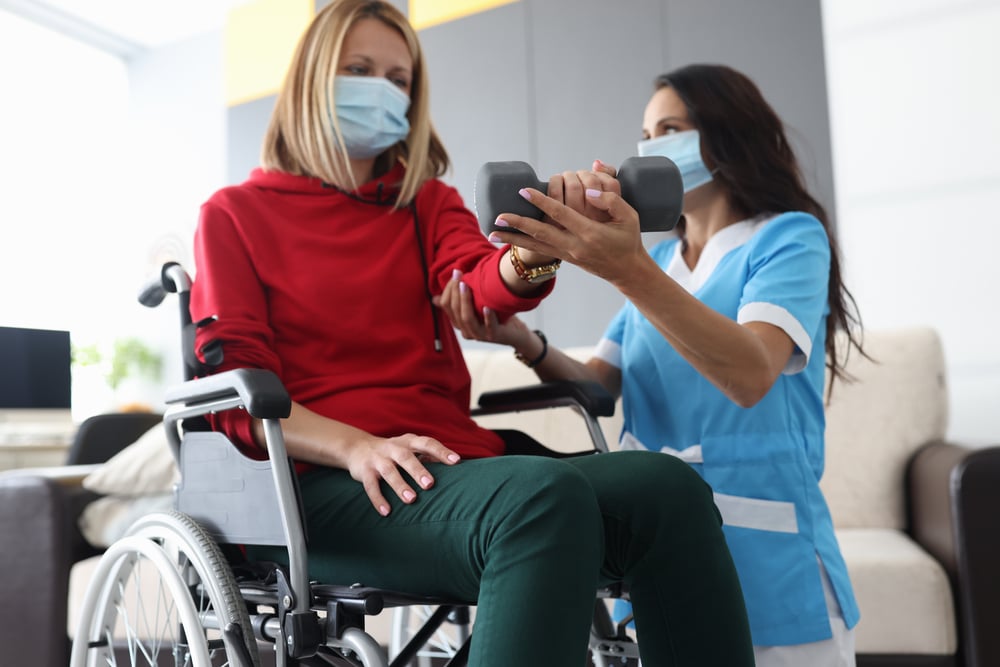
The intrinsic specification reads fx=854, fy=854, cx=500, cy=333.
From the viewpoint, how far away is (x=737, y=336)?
1028 millimetres

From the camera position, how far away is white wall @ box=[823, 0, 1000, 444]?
2.65 m

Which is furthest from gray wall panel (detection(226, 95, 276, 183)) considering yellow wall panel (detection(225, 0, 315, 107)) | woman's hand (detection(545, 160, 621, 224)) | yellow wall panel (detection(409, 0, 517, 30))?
woman's hand (detection(545, 160, 621, 224))

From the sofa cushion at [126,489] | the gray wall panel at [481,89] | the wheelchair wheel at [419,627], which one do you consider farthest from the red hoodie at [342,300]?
the gray wall panel at [481,89]

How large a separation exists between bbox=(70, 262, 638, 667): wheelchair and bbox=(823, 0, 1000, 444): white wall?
6.31 feet

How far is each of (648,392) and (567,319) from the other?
6.54ft

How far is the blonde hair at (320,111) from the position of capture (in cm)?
125

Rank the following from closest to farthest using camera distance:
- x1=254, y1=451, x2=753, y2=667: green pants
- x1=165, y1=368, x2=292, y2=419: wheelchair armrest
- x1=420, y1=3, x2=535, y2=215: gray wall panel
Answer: x1=254, y1=451, x2=753, y2=667: green pants, x1=165, y1=368, x2=292, y2=419: wheelchair armrest, x1=420, y1=3, x2=535, y2=215: gray wall panel

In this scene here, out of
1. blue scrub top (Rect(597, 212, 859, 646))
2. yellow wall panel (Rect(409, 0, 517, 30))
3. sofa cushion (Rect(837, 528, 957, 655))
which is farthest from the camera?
yellow wall panel (Rect(409, 0, 517, 30))

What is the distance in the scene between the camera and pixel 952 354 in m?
2.67

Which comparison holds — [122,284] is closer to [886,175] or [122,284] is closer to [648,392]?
[886,175]

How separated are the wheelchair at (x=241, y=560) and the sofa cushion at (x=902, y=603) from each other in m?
0.72

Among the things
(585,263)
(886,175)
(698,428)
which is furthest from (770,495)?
(886,175)

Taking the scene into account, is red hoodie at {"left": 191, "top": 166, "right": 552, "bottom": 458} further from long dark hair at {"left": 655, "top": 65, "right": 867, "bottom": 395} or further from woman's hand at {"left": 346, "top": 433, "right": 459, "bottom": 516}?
long dark hair at {"left": 655, "top": 65, "right": 867, "bottom": 395}

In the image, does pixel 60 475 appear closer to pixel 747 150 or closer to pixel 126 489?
pixel 126 489
